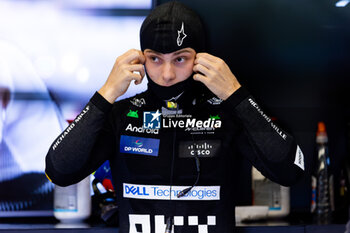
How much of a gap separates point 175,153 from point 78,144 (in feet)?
0.88

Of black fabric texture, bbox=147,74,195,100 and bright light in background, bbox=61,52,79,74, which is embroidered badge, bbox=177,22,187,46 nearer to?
black fabric texture, bbox=147,74,195,100

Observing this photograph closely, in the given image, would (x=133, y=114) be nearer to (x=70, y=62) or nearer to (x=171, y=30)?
(x=171, y=30)

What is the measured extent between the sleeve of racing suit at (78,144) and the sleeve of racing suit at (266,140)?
12.5 inches

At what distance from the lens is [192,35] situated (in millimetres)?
1189

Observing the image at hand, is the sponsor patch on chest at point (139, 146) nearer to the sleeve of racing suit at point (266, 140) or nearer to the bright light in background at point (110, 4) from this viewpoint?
the sleeve of racing suit at point (266, 140)

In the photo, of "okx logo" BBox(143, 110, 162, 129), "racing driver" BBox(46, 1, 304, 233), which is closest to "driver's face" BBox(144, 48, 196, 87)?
"racing driver" BBox(46, 1, 304, 233)

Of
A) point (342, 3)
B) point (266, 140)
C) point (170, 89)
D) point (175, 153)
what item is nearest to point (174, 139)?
point (175, 153)

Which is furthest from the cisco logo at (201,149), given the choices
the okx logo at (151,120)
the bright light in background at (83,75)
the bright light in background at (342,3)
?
the bright light in background at (342,3)

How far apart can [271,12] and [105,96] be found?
752mm

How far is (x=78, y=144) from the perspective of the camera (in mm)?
1103

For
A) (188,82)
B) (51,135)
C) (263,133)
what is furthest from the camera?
(51,135)

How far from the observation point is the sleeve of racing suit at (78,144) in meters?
1.10

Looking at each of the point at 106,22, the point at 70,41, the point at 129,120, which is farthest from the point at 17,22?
the point at 129,120

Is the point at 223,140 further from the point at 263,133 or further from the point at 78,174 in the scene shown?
the point at 78,174
